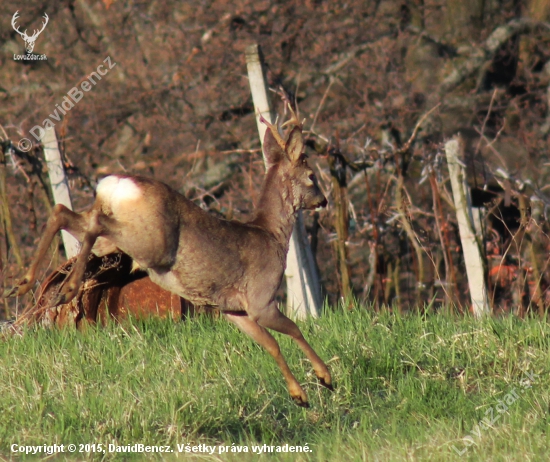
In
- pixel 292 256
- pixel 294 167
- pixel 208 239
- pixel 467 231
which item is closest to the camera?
pixel 208 239

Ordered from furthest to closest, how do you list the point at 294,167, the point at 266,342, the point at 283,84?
the point at 283,84
the point at 294,167
the point at 266,342

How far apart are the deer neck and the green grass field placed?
1.01 meters

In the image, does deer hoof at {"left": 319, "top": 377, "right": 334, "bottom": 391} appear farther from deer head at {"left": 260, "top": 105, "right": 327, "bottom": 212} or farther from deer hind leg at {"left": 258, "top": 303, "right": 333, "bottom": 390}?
deer head at {"left": 260, "top": 105, "right": 327, "bottom": 212}

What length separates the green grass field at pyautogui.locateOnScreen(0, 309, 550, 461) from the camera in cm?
477

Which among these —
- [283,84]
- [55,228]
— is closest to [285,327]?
[55,228]

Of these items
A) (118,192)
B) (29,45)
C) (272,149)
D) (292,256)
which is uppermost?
(29,45)

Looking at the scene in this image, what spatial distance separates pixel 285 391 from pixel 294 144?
1.53 meters

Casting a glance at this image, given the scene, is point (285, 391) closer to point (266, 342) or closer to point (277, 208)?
point (266, 342)

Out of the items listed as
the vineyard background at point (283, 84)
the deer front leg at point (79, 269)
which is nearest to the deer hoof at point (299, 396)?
the deer front leg at point (79, 269)

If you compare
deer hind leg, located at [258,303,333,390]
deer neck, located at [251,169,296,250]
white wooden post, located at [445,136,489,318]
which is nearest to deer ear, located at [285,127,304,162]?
deer neck, located at [251,169,296,250]

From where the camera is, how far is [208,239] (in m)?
4.62

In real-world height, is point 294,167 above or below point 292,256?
above

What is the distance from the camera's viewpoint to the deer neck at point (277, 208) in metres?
5.12

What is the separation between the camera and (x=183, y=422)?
4.88 meters
